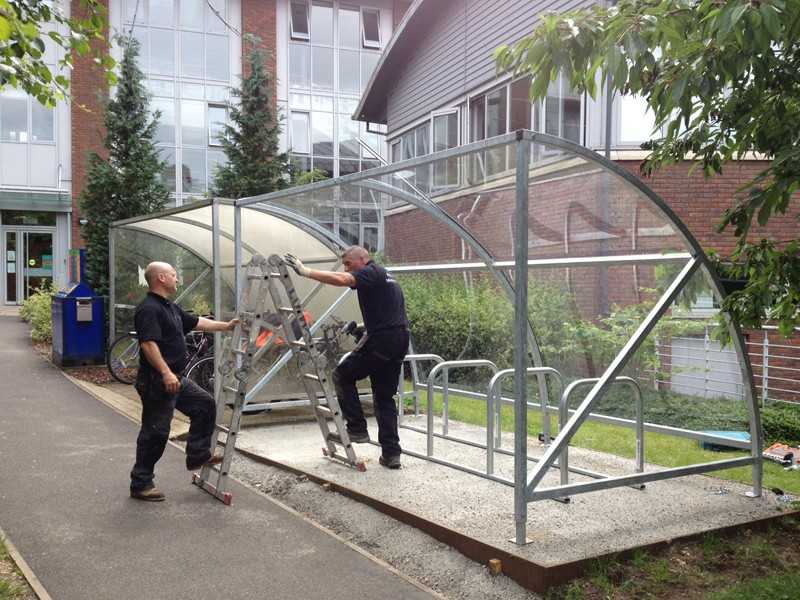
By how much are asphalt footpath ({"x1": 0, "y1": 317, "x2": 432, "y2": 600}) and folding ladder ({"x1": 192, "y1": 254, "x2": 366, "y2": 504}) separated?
0.75 feet

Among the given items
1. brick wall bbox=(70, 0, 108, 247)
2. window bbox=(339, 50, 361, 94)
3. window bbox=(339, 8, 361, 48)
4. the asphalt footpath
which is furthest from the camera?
window bbox=(339, 50, 361, 94)

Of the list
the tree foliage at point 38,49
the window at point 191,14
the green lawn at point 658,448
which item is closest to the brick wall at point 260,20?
the window at point 191,14

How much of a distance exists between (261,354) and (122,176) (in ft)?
38.7

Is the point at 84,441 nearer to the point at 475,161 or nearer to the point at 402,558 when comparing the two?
the point at 402,558

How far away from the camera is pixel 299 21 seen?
27.0 m

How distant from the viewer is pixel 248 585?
3.97 metres

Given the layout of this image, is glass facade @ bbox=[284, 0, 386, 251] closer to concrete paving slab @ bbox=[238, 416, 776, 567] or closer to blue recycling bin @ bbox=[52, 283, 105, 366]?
blue recycling bin @ bbox=[52, 283, 105, 366]

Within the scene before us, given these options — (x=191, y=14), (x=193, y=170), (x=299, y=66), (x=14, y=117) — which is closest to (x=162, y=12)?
(x=191, y=14)

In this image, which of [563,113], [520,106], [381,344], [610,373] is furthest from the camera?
[520,106]

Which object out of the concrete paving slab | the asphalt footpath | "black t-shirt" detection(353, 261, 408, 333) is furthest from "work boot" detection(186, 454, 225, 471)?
"black t-shirt" detection(353, 261, 408, 333)

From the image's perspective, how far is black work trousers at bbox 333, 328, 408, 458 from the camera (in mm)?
6035

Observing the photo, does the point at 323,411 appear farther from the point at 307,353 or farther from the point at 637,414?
the point at 637,414

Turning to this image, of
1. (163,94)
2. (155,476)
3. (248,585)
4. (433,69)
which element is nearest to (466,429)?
(155,476)

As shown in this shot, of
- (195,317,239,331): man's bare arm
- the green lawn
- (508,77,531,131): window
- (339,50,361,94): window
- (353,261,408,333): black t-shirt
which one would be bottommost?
the green lawn
